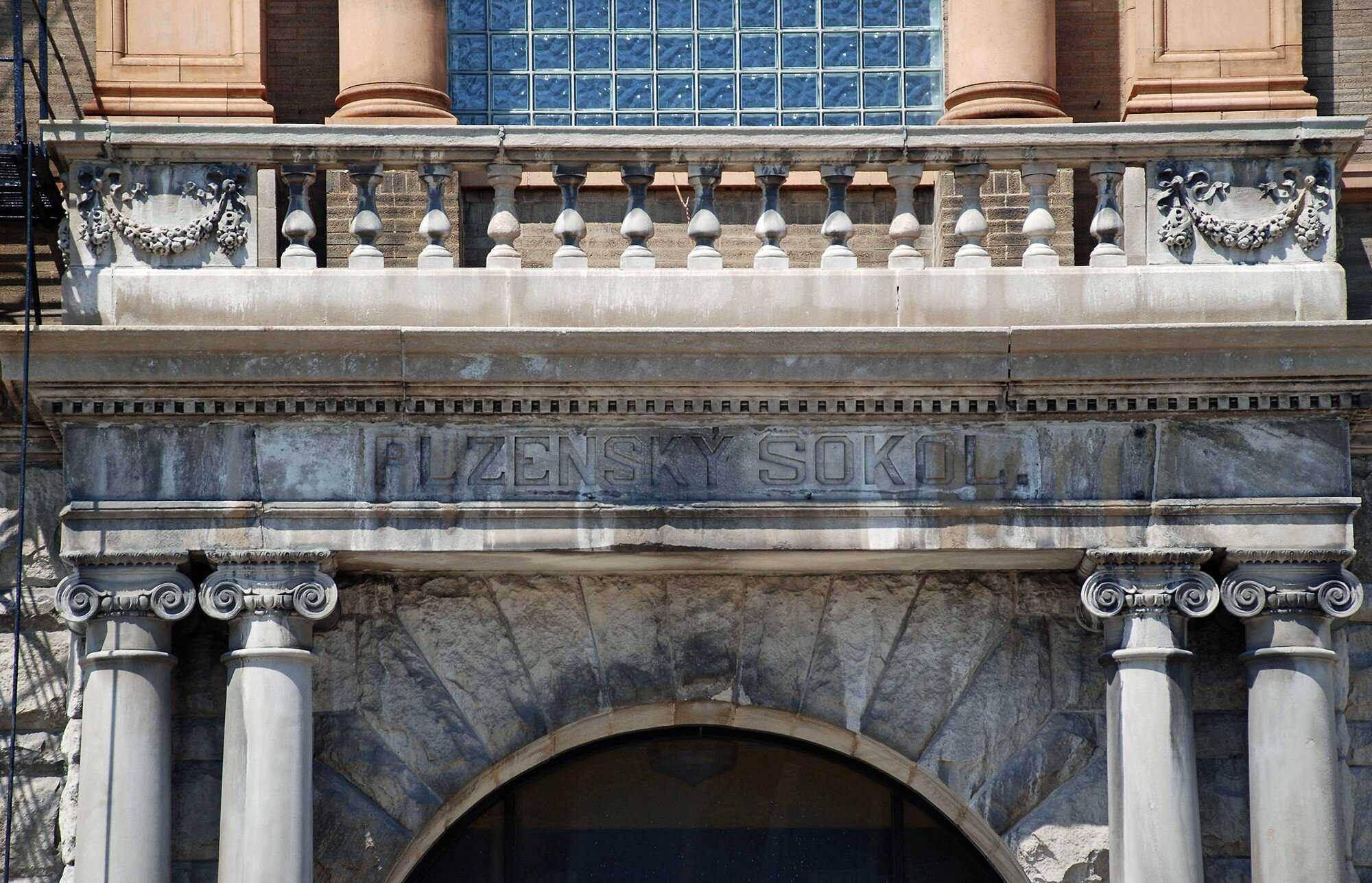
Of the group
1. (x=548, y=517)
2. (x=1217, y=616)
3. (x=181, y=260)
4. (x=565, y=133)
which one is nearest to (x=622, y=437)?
(x=548, y=517)

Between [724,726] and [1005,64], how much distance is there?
473 cm

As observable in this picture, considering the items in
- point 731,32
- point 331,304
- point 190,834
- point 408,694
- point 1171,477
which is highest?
point 731,32

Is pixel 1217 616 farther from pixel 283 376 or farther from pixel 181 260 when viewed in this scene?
pixel 181 260

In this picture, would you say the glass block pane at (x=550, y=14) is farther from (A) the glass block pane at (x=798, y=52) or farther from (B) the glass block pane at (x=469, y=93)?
(A) the glass block pane at (x=798, y=52)

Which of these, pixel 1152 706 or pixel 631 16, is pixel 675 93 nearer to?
pixel 631 16

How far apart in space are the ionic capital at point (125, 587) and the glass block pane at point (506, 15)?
483 centimetres

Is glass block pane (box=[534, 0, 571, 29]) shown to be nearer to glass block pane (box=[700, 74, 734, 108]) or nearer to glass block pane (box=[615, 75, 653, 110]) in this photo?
glass block pane (box=[615, 75, 653, 110])

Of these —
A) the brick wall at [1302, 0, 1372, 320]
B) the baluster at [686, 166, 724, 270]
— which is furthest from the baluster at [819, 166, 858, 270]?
the brick wall at [1302, 0, 1372, 320]

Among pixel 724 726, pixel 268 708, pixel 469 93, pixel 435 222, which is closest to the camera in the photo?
pixel 268 708

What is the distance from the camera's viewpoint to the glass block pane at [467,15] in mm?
14773

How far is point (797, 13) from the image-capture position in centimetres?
1490

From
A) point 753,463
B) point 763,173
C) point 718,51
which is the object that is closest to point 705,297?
point 763,173

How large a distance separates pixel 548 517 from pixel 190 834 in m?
2.74

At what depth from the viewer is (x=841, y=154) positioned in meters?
12.3
